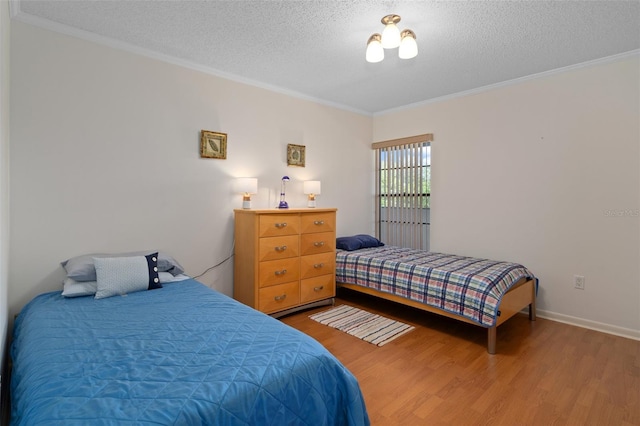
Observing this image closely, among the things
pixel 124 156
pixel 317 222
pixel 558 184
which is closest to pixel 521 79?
pixel 558 184

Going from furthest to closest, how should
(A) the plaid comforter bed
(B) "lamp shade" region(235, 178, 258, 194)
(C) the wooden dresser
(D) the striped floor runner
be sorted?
(B) "lamp shade" region(235, 178, 258, 194)
(C) the wooden dresser
(D) the striped floor runner
(A) the plaid comforter bed

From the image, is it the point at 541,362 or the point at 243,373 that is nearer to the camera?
the point at 243,373

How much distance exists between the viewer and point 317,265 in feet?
11.2

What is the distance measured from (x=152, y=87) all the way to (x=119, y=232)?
1277 millimetres

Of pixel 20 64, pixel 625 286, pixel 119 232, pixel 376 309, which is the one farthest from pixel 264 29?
pixel 625 286

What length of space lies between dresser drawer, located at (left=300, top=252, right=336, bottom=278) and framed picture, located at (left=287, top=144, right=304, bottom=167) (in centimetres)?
116

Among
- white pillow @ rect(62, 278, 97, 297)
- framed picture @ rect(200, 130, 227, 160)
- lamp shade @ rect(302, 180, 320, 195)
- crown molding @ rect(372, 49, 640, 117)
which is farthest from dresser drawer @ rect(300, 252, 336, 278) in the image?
crown molding @ rect(372, 49, 640, 117)

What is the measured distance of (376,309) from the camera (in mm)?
3490

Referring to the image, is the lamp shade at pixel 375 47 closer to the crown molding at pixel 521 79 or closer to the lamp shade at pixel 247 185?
the lamp shade at pixel 247 185

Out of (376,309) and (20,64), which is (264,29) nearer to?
(20,64)

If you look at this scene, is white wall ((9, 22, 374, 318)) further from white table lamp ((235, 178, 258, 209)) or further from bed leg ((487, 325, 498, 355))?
bed leg ((487, 325, 498, 355))

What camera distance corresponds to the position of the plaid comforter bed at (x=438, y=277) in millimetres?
2592

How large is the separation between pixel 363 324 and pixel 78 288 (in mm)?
2257

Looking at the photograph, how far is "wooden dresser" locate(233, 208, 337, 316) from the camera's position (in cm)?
300
